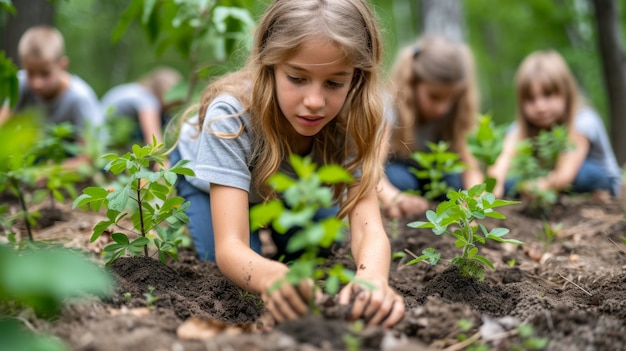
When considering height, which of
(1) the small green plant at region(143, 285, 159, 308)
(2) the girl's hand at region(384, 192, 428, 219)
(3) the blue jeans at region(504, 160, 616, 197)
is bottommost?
(3) the blue jeans at region(504, 160, 616, 197)

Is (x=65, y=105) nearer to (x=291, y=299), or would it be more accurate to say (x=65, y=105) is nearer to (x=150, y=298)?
(x=150, y=298)

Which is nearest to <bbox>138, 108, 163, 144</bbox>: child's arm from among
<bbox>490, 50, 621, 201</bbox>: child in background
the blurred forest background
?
the blurred forest background

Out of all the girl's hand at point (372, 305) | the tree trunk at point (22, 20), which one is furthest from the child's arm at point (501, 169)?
the tree trunk at point (22, 20)

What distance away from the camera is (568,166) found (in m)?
4.39

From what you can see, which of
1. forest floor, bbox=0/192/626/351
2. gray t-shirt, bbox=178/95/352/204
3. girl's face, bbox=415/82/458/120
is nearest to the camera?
forest floor, bbox=0/192/626/351

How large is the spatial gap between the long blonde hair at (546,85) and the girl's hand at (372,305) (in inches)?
143

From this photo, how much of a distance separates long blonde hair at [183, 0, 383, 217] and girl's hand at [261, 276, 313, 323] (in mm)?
601

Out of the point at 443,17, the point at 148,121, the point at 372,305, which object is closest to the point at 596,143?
the point at 443,17

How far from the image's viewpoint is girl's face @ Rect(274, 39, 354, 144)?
1934 mm

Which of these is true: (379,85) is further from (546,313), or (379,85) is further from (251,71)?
(546,313)

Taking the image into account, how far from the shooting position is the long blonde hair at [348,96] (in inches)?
78.7

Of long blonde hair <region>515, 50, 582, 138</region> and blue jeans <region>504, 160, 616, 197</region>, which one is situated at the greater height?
long blonde hair <region>515, 50, 582, 138</region>

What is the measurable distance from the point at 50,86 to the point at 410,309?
165 inches

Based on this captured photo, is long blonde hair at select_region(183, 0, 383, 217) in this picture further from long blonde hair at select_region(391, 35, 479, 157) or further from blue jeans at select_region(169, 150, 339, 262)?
long blonde hair at select_region(391, 35, 479, 157)
